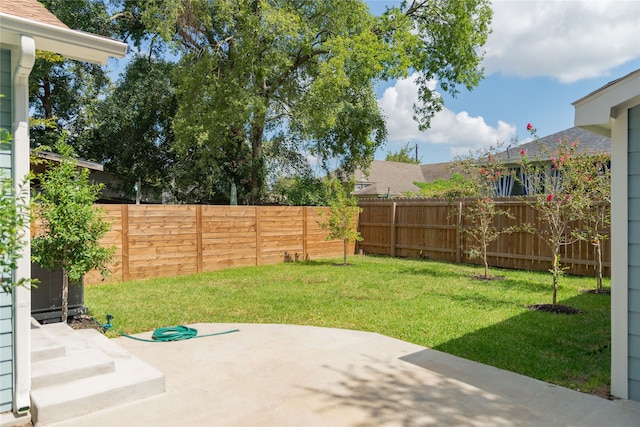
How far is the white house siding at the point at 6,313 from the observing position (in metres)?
2.91

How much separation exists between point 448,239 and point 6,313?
1103 centimetres

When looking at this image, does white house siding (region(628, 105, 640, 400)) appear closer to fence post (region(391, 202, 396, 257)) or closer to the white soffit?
the white soffit

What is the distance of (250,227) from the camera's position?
1113cm

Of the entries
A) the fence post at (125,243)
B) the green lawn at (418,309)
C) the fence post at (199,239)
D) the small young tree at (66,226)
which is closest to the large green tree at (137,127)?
the fence post at (199,239)

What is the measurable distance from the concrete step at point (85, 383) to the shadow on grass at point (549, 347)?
3027 millimetres

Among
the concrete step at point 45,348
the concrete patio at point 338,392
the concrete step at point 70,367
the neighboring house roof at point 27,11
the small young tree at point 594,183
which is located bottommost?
the concrete patio at point 338,392

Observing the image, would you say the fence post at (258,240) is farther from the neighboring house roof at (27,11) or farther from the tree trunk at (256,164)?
the neighboring house roof at (27,11)

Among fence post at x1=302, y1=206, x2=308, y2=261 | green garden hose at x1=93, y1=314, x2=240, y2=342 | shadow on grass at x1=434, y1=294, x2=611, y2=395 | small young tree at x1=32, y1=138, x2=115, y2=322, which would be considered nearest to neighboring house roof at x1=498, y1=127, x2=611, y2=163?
fence post at x1=302, y1=206, x2=308, y2=261

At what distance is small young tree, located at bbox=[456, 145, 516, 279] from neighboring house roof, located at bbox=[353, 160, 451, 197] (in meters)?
13.4

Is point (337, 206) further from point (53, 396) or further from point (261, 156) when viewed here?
point (53, 396)

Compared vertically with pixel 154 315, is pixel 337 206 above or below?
above

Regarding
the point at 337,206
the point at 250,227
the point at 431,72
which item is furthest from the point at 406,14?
the point at 250,227

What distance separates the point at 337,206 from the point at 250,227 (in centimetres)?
260

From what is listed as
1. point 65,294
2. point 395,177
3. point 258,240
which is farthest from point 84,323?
point 395,177
